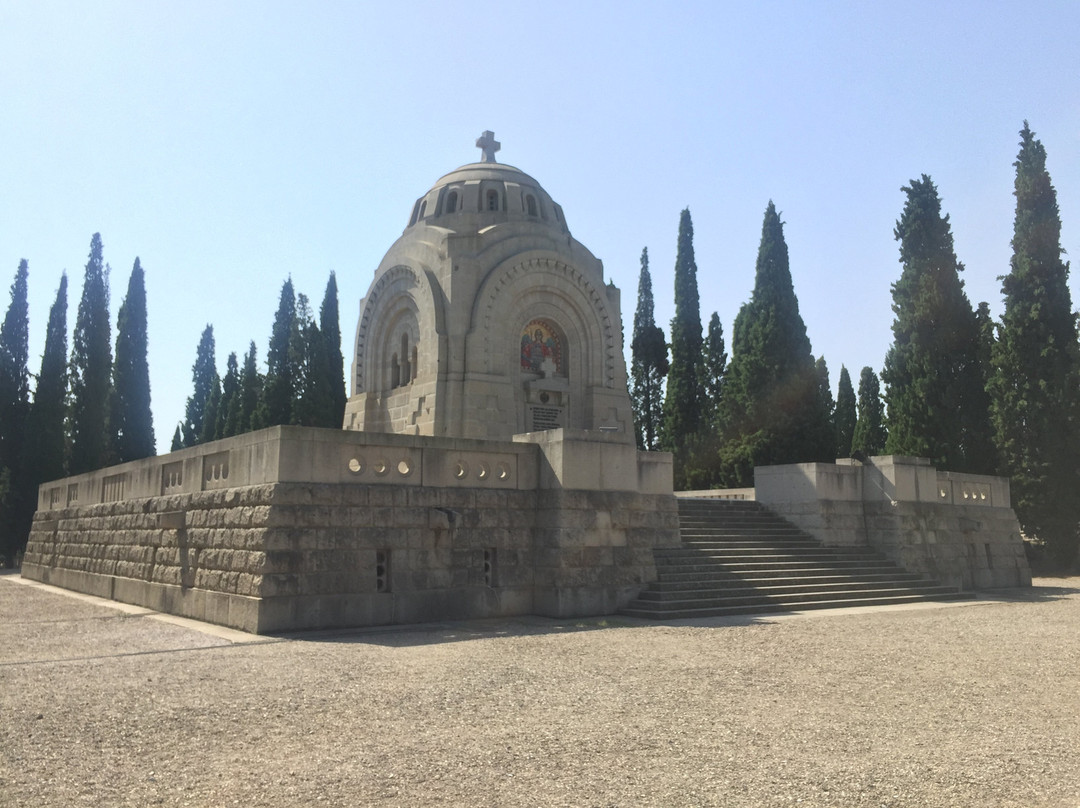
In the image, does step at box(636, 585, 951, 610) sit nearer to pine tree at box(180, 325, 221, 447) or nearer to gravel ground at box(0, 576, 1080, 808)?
gravel ground at box(0, 576, 1080, 808)

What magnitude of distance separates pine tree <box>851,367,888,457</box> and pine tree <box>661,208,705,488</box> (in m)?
10.1

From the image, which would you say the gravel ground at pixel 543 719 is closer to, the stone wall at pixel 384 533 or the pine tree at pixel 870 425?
the stone wall at pixel 384 533

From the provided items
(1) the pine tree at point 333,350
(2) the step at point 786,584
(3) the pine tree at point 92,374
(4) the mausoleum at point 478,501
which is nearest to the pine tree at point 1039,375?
(4) the mausoleum at point 478,501

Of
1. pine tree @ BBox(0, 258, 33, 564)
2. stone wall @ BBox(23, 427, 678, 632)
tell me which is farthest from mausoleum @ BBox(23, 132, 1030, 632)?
pine tree @ BBox(0, 258, 33, 564)

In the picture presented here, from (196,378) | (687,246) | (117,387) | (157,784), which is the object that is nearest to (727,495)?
(157,784)

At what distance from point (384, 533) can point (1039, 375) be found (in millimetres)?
20668

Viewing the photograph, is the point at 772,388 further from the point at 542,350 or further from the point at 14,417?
the point at 14,417

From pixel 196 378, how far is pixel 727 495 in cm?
3935

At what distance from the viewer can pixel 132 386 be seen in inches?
1462

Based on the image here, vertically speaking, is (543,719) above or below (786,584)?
below

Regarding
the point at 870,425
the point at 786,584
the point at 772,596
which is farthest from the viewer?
the point at 870,425

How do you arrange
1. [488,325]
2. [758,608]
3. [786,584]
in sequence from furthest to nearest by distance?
[488,325] → [786,584] → [758,608]

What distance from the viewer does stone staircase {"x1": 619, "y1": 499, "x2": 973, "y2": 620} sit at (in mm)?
12750

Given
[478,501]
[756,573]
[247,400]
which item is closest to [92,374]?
[247,400]
